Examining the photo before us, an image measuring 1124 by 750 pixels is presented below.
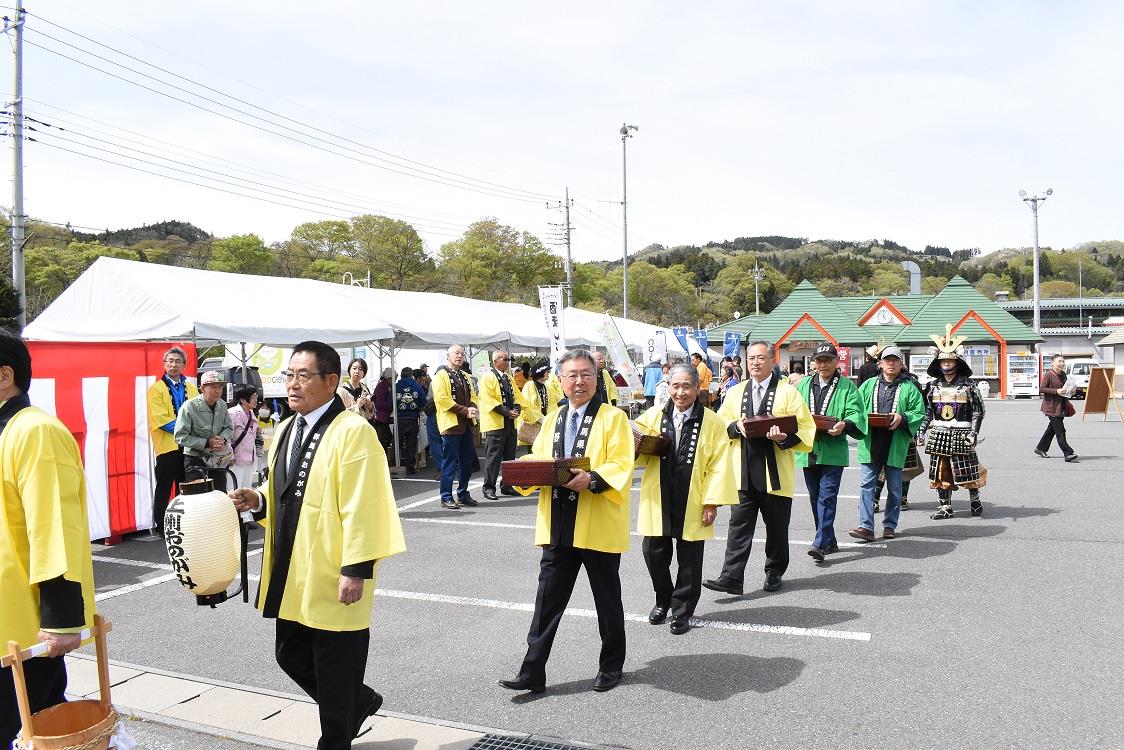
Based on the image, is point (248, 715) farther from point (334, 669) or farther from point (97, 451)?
point (97, 451)

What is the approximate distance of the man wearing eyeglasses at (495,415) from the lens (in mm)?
10461

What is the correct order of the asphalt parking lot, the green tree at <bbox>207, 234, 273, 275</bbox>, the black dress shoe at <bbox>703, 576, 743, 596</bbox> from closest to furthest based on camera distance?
the asphalt parking lot, the black dress shoe at <bbox>703, 576, 743, 596</bbox>, the green tree at <bbox>207, 234, 273, 275</bbox>

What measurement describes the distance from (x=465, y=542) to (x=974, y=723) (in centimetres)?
506

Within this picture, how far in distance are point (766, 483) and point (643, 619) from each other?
1.41m

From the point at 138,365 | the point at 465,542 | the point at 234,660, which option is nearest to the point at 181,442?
the point at 138,365

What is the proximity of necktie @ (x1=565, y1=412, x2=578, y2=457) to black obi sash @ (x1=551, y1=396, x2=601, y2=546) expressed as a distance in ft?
0.07

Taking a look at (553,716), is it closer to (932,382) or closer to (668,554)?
(668,554)

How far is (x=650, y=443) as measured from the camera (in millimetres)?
4902

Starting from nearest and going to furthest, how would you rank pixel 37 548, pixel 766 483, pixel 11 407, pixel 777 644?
pixel 37 548 → pixel 11 407 → pixel 777 644 → pixel 766 483

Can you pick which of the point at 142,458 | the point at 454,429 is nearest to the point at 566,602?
the point at 142,458

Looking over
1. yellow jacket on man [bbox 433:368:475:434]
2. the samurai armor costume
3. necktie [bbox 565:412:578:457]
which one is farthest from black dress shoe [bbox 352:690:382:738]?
the samurai armor costume

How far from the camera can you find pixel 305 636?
319cm

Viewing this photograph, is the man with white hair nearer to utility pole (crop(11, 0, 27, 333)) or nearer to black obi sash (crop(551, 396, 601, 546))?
black obi sash (crop(551, 396, 601, 546))

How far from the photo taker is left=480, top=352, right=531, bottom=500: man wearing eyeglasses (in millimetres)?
10461
